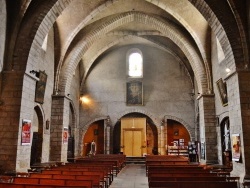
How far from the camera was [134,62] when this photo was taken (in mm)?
21094

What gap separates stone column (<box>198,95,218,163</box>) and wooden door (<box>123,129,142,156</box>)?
23.0 feet

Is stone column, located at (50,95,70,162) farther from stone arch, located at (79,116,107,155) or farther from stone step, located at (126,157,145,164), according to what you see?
stone step, located at (126,157,145,164)

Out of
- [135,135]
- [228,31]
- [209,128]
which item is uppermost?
[228,31]

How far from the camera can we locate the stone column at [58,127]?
536 inches

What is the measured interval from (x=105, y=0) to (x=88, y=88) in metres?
9.09

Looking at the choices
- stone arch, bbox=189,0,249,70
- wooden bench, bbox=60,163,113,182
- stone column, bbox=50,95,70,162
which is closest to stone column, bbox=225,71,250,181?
stone arch, bbox=189,0,249,70

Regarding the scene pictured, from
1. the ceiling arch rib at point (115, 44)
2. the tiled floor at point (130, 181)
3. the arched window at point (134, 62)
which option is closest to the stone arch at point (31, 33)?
the tiled floor at point (130, 181)

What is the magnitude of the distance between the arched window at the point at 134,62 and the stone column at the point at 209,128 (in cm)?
761

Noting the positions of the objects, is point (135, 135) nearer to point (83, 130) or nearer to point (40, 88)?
point (83, 130)

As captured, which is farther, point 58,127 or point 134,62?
point 134,62

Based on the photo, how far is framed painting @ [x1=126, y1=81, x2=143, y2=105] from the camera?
20.3 m

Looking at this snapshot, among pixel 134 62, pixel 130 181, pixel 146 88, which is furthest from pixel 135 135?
pixel 130 181

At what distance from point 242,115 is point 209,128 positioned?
5535mm

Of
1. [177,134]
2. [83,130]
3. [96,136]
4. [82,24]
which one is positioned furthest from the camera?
[96,136]
